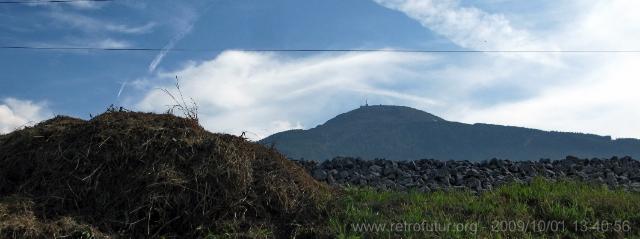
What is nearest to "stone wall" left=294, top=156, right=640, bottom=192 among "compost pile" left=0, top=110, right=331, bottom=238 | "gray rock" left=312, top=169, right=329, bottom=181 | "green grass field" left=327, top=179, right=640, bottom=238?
"gray rock" left=312, top=169, right=329, bottom=181

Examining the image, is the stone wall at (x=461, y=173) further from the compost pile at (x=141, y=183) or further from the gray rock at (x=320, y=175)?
the compost pile at (x=141, y=183)

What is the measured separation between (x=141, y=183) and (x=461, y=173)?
5214 millimetres

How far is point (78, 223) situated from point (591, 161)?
9.54 metres

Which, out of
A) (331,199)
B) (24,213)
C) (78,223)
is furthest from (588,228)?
(24,213)

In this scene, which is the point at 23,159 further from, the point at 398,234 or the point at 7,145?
the point at 398,234

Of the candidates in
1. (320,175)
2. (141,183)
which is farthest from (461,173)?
(141,183)

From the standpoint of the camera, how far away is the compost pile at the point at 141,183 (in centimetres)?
645

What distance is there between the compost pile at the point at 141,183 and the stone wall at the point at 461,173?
2.04 m

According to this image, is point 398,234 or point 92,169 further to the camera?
point 92,169

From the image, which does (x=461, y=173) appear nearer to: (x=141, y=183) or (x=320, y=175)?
(x=320, y=175)

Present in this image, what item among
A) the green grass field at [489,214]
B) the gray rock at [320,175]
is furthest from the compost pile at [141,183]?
the gray rock at [320,175]

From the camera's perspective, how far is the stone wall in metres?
9.30

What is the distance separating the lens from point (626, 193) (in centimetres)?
859

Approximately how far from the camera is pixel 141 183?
6676mm
